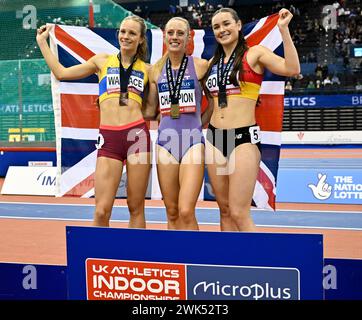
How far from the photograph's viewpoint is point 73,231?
3.08 meters

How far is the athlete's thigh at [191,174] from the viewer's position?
4.21 metres

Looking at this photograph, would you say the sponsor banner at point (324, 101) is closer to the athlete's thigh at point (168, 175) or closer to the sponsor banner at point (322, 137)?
the sponsor banner at point (322, 137)

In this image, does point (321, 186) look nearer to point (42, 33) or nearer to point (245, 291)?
point (42, 33)

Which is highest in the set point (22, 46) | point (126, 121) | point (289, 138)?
point (22, 46)

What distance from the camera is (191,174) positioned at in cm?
425

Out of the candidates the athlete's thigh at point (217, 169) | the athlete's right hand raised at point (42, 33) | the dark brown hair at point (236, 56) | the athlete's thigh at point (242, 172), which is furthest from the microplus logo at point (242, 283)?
the athlete's right hand raised at point (42, 33)

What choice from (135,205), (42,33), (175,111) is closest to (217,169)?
(175,111)

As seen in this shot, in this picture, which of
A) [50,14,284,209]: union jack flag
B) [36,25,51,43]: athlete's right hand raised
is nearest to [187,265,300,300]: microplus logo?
[50,14,284,209]: union jack flag

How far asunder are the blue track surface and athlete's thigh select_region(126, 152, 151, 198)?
10.0 feet

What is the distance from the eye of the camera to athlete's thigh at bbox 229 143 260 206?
426cm
